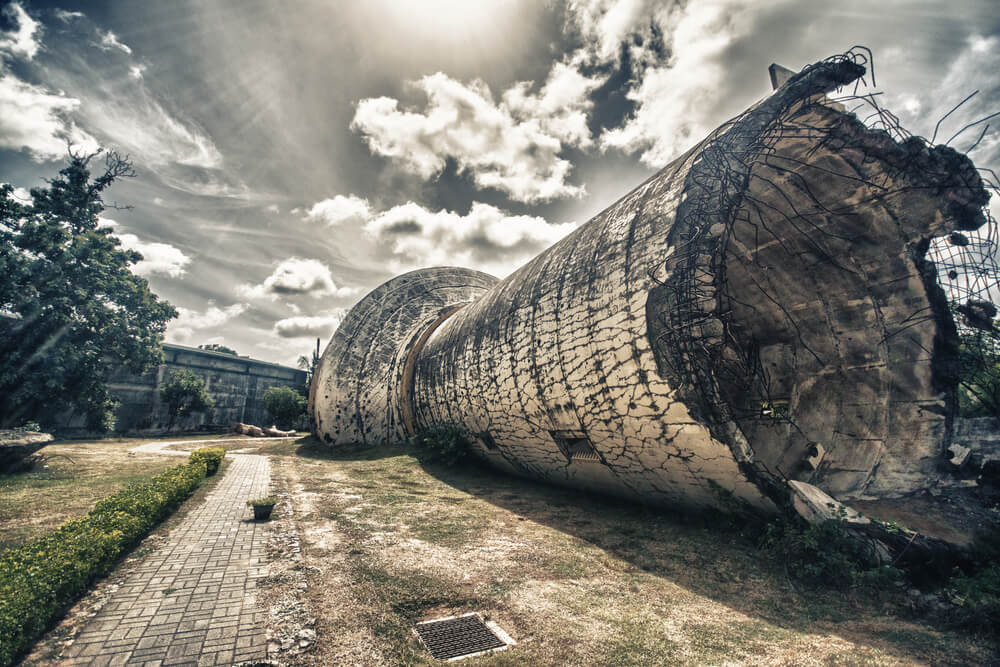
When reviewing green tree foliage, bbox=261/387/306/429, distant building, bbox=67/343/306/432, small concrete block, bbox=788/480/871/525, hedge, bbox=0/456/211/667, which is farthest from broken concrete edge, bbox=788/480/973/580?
distant building, bbox=67/343/306/432

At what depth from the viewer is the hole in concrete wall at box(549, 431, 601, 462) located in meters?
5.07

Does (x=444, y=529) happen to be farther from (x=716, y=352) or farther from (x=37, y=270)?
(x=37, y=270)

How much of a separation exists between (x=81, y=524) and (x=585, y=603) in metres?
4.53

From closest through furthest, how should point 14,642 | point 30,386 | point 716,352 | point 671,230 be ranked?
point 14,642
point 716,352
point 671,230
point 30,386

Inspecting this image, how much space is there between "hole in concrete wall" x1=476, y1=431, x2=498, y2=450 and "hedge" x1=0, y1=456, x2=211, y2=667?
4498 mm

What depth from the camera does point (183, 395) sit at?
2627 cm

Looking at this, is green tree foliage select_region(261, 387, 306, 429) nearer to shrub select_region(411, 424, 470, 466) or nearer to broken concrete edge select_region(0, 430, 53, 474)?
broken concrete edge select_region(0, 430, 53, 474)

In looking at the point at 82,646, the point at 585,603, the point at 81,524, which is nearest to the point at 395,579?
the point at 585,603

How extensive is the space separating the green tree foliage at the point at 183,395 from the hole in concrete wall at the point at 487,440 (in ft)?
89.8

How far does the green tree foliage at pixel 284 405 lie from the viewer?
28031 mm

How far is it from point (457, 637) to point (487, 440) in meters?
4.92

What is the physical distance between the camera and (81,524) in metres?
3.71

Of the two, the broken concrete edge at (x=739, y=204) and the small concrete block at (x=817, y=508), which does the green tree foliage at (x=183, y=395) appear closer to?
the broken concrete edge at (x=739, y=204)

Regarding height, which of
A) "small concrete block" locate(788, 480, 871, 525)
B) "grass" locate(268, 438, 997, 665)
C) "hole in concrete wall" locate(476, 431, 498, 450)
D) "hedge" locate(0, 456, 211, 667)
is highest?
"hole in concrete wall" locate(476, 431, 498, 450)
